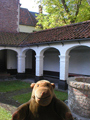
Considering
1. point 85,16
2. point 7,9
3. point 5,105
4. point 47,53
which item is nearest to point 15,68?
point 47,53

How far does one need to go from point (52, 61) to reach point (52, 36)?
4124 millimetres

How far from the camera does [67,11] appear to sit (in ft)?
53.4

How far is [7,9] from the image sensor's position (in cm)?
1519

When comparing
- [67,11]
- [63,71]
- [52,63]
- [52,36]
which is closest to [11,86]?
[63,71]

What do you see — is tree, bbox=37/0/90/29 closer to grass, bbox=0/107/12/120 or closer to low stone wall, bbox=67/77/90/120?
low stone wall, bbox=67/77/90/120

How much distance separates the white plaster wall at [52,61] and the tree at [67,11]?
4998mm

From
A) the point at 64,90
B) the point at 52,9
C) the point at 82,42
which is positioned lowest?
the point at 64,90

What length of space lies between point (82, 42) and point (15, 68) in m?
9.44

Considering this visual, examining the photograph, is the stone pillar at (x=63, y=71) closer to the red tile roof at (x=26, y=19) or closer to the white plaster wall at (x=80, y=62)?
the white plaster wall at (x=80, y=62)

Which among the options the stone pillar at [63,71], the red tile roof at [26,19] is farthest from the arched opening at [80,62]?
the red tile roof at [26,19]

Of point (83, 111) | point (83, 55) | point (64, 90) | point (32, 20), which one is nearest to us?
point (83, 111)

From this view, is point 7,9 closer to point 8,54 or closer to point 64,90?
point 8,54

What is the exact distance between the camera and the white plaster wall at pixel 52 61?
1338 centimetres

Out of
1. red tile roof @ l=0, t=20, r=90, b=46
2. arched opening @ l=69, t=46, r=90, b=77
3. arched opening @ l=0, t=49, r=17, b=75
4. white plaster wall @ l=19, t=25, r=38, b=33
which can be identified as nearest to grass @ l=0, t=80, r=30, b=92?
red tile roof @ l=0, t=20, r=90, b=46
